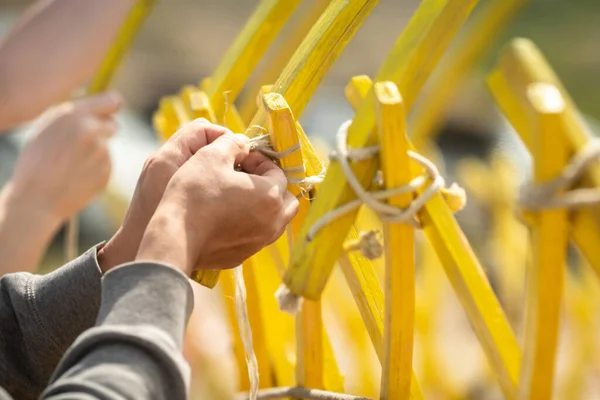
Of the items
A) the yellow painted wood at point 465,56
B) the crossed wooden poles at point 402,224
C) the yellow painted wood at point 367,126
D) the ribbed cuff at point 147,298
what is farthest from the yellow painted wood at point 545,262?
the yellow painted wood at point 465,56

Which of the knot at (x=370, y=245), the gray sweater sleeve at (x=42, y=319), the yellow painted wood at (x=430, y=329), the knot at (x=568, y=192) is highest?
the knot at (x=568, y=192)

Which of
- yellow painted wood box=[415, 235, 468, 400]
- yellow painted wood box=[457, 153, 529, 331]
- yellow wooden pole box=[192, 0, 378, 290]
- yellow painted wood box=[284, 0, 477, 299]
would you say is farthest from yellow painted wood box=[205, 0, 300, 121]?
yellow painted wood box=[457, 153, 529, 331]

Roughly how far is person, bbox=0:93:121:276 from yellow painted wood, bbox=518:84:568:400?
2.63ft

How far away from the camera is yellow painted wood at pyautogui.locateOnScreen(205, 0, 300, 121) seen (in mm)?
753

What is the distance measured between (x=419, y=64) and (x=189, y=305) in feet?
0.72

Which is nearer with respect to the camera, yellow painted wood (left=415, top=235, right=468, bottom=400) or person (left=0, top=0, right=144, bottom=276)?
person (left=0, top=0, right=144, bottom=276)

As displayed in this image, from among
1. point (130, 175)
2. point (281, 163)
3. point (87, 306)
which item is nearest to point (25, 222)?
point (87, 306)

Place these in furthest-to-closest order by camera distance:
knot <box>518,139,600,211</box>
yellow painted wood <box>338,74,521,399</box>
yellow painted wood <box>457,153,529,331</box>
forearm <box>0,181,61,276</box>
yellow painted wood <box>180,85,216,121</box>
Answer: yellow painted wood <box>457,153,529,331</box>, forearm <box>0,181,61,276</box>, yellow painted wood <box>180,85,216,121</box>, yellow painted wood <box>338,74,521,399</box>, knot <box>518,139,600,211</box>

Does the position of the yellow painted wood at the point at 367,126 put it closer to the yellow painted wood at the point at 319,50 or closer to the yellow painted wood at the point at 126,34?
the yellow painted wood at the point at 319,50

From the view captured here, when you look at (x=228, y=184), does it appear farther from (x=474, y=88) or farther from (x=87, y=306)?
(x=474, y=88)

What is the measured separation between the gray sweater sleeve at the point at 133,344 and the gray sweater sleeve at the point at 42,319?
139 millimetres

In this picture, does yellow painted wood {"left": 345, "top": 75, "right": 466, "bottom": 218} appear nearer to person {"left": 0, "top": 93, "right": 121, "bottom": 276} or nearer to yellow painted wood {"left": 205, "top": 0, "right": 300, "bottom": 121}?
yellow painted wood {"left": 205, "top": 0, "right": 300, "bottom": 121}

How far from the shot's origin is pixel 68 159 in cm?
112

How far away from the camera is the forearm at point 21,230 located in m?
1.04
